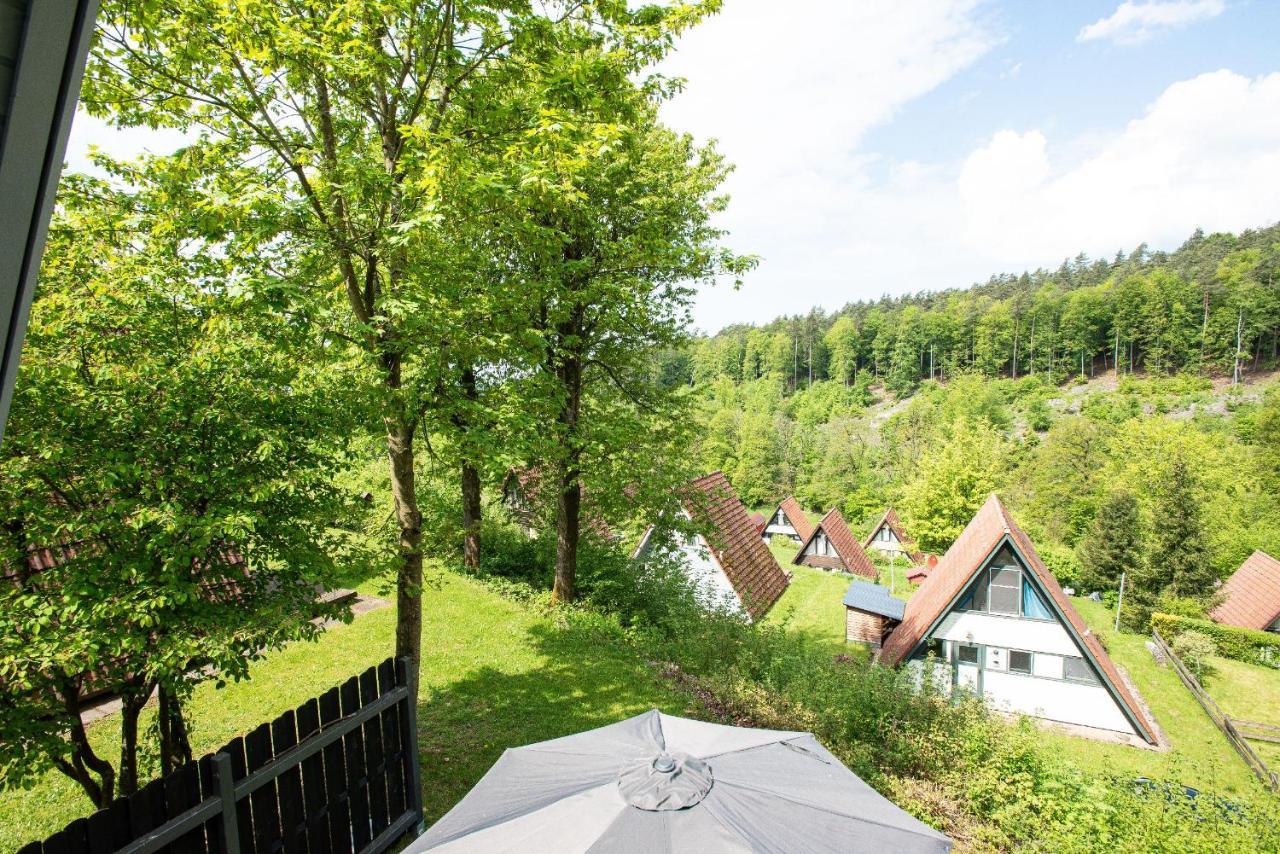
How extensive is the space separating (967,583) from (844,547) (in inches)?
947

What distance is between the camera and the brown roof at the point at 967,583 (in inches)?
643

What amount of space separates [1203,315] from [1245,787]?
9457 cm

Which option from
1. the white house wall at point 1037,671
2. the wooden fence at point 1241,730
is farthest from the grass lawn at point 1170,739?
the white house wall at point 1037,671

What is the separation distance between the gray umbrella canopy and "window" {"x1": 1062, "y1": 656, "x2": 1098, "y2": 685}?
57.1 ft

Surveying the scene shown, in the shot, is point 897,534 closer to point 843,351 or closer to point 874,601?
point 874,601

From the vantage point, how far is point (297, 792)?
14.3ft

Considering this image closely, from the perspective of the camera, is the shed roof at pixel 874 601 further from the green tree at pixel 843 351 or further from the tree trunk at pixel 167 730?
the green tree at pixel 843 351

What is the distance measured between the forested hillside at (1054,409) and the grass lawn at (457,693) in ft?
17.6

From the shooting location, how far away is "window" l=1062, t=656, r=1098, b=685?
16766 mm

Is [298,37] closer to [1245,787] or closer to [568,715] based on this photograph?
[568,715]

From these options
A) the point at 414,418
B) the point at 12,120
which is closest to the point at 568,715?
the point at 414,418

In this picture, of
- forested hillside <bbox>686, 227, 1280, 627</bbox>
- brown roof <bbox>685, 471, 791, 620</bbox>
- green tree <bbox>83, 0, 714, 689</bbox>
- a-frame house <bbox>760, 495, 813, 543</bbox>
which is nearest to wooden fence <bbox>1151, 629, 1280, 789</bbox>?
forested hillside <bbox>686, 227, 1280, 627</bbox>

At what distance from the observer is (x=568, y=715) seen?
7.87 meters

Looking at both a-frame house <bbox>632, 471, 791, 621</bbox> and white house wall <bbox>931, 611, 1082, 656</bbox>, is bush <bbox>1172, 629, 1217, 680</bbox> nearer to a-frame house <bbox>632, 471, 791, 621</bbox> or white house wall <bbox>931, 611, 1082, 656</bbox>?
white house wall <bbox>931, 611, 1082, 656</bbox>
